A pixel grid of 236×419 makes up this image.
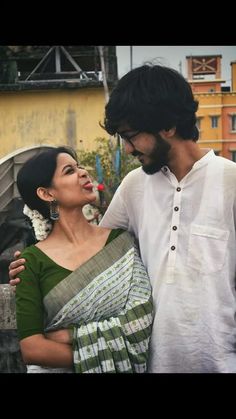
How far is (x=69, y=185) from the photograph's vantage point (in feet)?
5.69

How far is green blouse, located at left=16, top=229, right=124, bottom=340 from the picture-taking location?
1623 millimetres

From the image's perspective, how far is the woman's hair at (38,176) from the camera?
68.6 inches

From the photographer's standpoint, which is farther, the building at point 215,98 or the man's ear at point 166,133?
the building at point 215,98

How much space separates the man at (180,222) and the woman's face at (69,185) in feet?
0.58

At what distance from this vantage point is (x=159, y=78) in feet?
5.70

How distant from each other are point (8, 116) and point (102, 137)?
0.43 m

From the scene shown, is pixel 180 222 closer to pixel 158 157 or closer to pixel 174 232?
pixel 174 232

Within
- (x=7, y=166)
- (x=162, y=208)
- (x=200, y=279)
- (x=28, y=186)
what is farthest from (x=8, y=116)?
(x=200, y=279)

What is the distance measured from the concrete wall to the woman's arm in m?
0.33

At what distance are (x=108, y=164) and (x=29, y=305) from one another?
3.32 feet

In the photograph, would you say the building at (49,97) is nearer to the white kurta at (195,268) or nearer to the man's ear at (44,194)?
the man's ear at (44,194)

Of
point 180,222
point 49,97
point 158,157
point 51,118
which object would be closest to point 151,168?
point 158,157

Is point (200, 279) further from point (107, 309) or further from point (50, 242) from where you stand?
point (50, 242)

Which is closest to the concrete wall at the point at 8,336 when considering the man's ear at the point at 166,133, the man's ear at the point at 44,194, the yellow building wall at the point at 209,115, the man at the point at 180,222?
the man's ear at the point at 44,194
